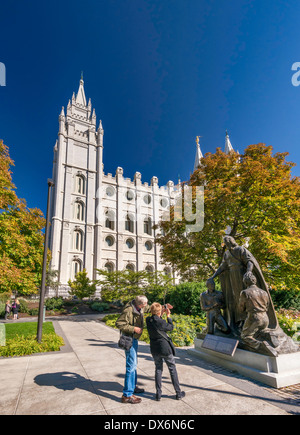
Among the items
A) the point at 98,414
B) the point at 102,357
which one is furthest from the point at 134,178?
the point at 98,414

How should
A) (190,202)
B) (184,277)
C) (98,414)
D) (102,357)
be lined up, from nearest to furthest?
(98,414) → (102,357) → (190,202) → (184,277)

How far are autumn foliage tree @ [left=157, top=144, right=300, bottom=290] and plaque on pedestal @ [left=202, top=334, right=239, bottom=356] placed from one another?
202 inches

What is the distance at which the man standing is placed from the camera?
3.77m

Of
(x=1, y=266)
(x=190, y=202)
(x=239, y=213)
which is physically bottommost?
(x=1, y=266)

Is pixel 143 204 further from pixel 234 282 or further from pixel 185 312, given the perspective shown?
pixel 234 282

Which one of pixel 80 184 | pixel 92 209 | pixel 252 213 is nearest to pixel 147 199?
pixel 92 209

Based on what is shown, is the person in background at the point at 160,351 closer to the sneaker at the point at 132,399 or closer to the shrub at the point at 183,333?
the sneaker at the point at 132,399

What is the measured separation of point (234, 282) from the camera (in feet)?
20.0

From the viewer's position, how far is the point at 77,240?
35.9 m

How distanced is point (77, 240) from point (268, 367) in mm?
34057

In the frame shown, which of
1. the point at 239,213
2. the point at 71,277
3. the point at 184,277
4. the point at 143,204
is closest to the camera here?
the point at 239,213

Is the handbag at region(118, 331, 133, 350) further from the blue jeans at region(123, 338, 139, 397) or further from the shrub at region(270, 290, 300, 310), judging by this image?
the shrub at region(270, 290, 300, 310)

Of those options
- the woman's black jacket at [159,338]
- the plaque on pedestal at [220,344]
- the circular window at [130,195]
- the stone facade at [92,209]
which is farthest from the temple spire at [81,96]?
the woman's black jacket at [159,338]
